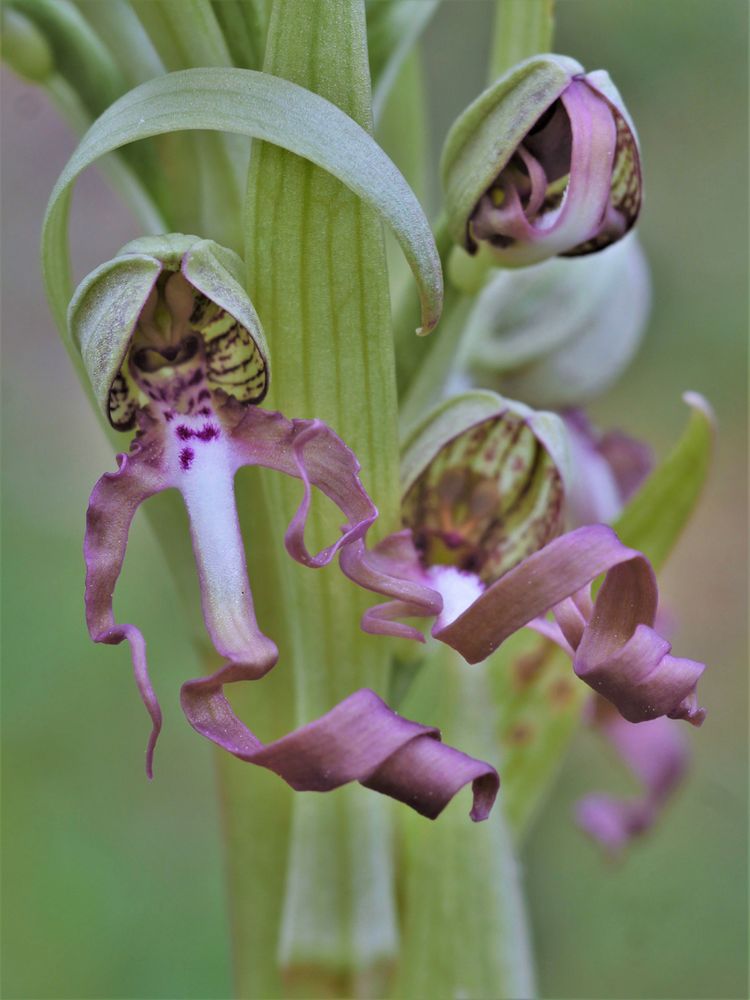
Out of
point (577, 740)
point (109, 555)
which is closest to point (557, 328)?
point (109, 555)

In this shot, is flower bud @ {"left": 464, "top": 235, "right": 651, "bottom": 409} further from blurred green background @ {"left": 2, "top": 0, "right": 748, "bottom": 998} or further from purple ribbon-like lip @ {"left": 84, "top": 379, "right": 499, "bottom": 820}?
blurred green background @ {"left": 2, "top": 0, "right": 748, "bottom": 998}

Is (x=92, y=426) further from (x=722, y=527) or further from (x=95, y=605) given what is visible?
(x=95, y=605)

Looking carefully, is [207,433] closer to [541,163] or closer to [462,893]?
[541,163]

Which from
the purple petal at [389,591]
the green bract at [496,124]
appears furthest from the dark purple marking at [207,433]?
the green bract at [496,124]

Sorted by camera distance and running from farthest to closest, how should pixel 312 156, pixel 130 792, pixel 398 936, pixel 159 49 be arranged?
pixel 130 792
pixel 398 936
pixel 159 49
pixel 312 156

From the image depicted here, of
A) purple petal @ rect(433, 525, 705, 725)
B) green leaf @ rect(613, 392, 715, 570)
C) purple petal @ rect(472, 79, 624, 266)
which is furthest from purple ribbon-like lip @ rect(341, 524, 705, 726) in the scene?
green leaf @ rect(613, 392, 715, 570)

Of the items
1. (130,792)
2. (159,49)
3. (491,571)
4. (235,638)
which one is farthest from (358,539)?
(130,792)
